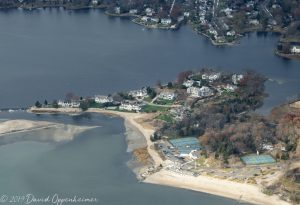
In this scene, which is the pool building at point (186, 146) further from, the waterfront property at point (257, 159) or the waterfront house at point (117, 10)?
the waterfront house at point (117, 10)

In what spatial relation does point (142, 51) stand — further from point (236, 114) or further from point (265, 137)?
point (265, 137)

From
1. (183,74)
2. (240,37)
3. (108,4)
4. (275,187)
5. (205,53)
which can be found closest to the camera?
(275,187)

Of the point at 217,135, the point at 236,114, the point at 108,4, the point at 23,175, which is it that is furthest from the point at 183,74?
the point at 108,4

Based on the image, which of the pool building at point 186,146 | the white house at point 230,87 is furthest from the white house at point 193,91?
the pool building at point 186,146

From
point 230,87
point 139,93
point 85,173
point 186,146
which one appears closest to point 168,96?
point 139,93

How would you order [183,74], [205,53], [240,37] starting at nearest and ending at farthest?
[183,74] < [205,53] < [240,37]

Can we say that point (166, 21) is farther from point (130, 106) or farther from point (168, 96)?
point (130, 106)
